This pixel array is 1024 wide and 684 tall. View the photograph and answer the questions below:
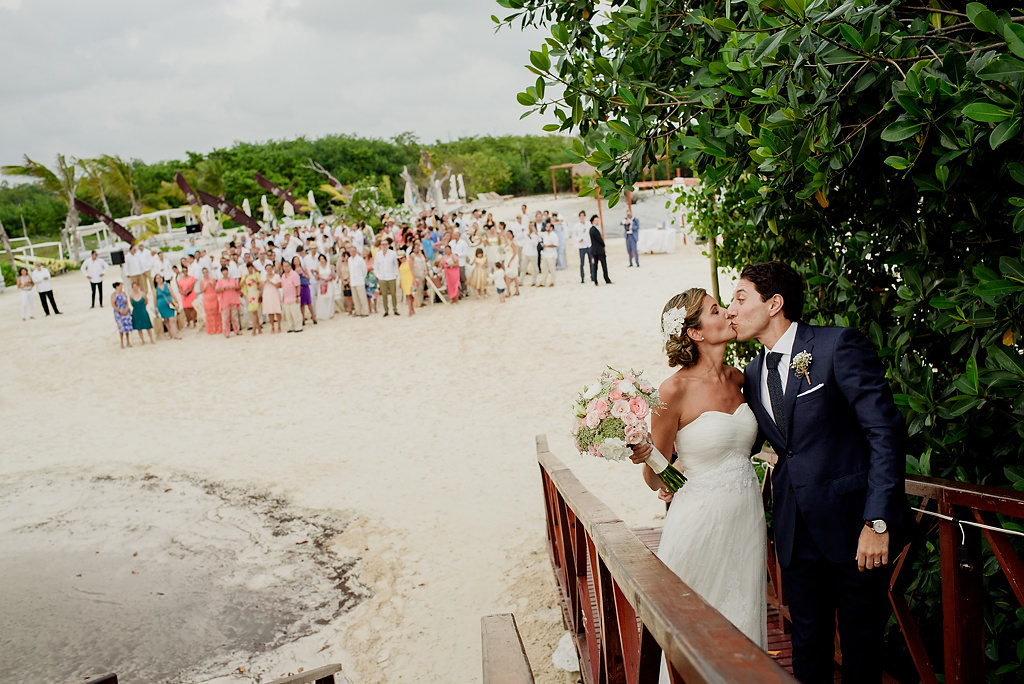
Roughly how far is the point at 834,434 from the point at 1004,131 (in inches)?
49.0

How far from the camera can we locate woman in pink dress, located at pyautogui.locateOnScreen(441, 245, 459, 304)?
1973 cm

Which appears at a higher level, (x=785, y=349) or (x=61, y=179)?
(x=61, y=179)

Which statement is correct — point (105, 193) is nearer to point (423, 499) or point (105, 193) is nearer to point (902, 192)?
point (423, 499)

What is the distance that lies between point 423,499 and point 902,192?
6.48m

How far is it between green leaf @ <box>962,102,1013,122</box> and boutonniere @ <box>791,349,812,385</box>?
1.08 m

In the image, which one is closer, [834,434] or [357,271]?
[834,434]

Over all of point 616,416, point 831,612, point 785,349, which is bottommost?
point 831,612

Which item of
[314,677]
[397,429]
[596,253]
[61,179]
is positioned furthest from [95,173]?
[314,677]

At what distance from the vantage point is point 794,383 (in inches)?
117

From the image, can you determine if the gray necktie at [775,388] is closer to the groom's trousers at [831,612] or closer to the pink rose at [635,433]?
the groom's trousers at [831,612]

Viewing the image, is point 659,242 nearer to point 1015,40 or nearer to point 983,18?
point 983,18

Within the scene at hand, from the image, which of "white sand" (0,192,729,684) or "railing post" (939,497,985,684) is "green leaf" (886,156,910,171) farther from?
"white sand" (0,192,729,684)

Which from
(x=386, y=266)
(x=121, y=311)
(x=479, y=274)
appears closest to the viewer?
(x=121, y=311)

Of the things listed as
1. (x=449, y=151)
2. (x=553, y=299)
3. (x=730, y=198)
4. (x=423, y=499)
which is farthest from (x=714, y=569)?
(x=449, y=151)
